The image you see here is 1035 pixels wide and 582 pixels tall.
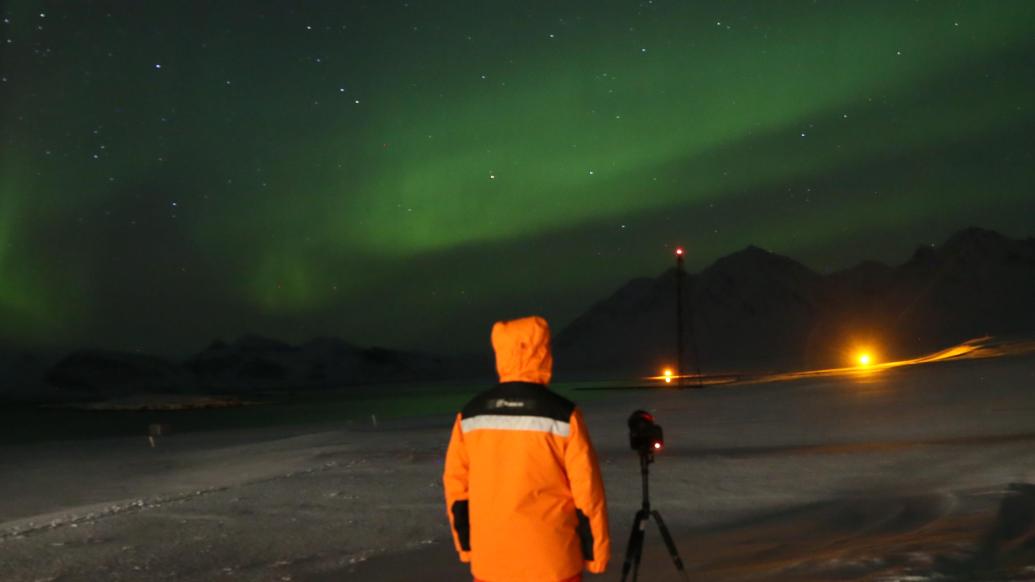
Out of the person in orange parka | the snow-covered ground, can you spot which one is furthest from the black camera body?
the snow-covered ground

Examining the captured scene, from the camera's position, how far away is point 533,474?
4.70 metres

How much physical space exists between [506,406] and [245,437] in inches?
1221

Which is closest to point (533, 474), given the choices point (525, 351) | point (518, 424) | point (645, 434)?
point (518, 424)

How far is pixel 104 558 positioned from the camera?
1049 cm

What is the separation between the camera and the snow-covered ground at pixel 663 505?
883 centimetres

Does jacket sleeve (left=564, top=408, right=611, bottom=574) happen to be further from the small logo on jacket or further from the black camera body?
the black camera body

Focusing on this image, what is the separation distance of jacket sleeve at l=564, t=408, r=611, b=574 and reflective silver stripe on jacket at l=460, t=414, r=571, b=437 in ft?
0.20

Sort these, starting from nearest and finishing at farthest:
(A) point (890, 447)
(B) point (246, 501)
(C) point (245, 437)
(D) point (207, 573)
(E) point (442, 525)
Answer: (D) point (207, 573), (E) point (442, 525), (B) point (246, 501), (A) point (890, 447), (C) point (245, 437)

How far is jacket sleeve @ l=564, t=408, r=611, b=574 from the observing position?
455 cm

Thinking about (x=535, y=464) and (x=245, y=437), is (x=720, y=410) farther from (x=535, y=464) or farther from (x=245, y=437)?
(x=535, y=464)

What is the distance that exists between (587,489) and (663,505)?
26.2 ft

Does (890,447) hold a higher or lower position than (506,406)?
lower

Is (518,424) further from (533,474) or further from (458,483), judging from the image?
(458,483)

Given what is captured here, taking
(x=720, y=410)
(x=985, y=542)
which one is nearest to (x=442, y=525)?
(x=985, y=542)
